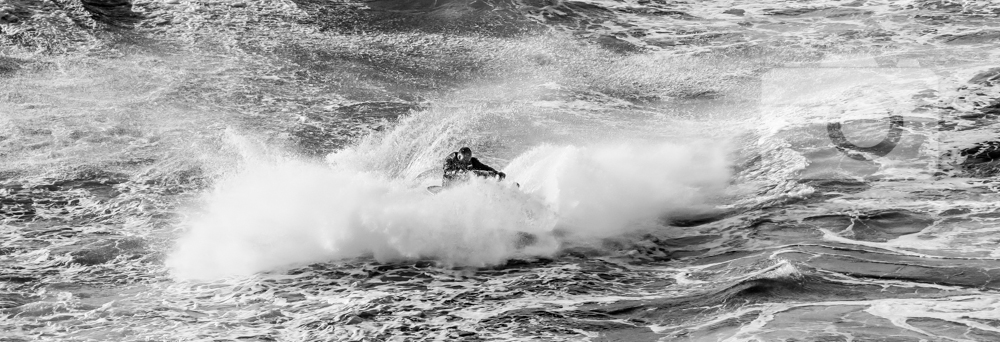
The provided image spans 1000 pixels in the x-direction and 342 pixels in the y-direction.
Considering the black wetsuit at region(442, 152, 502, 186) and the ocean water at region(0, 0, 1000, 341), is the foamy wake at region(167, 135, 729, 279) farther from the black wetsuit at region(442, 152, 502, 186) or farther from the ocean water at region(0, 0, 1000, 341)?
the black wetsuit at region(442, 152, 502, 186)

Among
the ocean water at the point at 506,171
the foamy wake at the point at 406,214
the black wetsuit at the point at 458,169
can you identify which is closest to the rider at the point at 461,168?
the black wetsuit at the point at 458,169

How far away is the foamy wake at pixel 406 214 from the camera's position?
1867cm

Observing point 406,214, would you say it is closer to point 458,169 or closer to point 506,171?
point 458,169

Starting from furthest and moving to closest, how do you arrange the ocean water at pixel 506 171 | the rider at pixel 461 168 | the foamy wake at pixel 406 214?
the rider at pixel 461 168, the foamy wake at pixel 406 214, the ocean water at pixel 506 171

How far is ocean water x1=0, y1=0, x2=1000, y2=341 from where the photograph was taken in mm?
15695

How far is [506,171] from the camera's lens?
23.8m

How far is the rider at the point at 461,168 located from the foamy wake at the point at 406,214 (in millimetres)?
269

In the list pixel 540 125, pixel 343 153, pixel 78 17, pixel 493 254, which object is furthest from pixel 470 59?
pixel 493 254

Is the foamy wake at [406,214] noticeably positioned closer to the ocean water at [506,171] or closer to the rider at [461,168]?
the ocean water at [506,171]

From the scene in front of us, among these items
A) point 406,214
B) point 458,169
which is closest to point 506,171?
point 458,169

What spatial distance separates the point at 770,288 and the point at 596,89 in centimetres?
1576

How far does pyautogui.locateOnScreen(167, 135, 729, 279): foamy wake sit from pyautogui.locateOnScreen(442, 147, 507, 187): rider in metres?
0.27

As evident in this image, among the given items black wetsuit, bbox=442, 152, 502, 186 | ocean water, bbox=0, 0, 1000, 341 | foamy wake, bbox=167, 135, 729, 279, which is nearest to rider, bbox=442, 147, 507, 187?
black wetsuit, bbox=442, 152, 502, 186

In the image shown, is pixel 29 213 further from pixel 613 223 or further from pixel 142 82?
pixel 613 223
